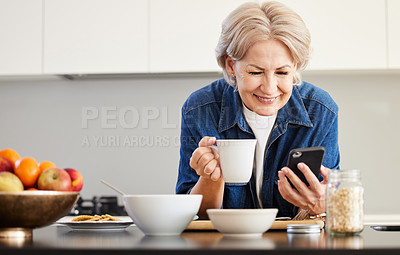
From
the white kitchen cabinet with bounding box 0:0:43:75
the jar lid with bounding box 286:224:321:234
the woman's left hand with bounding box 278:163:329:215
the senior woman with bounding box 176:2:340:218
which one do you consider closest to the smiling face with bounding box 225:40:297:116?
the senior woman with bounding box 176:2:340:218

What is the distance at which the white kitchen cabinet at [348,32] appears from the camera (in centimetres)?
301

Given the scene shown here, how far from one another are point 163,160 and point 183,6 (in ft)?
3.30

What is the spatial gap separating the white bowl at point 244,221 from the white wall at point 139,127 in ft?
7.93

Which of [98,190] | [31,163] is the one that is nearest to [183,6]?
[98,190]

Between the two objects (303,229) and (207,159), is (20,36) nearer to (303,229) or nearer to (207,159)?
(207,159)

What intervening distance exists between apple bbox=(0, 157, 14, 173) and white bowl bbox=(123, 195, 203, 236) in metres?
0.27

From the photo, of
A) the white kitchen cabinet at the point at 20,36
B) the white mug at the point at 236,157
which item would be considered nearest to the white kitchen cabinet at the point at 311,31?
the white kitchen cabinet at the point at 20,36

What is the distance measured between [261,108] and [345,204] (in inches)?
34.9

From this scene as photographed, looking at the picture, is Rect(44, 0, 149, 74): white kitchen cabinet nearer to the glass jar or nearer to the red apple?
the red apple

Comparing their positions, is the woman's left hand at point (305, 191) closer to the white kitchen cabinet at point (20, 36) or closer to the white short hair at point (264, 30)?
the white short hair at point (264, 30)

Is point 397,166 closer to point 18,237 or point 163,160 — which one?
point 163,160

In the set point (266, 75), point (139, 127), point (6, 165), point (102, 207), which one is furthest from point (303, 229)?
point (139, 127)

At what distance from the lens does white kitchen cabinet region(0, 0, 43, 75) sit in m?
3.17

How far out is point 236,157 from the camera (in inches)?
54.5
